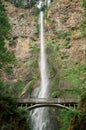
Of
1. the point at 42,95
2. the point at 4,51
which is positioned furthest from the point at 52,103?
the point at 42,95

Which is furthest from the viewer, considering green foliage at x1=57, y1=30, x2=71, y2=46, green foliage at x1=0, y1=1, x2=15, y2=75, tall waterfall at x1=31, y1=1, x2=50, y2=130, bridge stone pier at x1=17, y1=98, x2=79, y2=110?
green foliage at x1=57, y1=30, x2=71, y2=46

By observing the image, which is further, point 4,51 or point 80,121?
point 4,51

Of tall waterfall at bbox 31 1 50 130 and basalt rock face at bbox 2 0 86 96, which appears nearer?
tall waterfall at bbox 31 1 50 130

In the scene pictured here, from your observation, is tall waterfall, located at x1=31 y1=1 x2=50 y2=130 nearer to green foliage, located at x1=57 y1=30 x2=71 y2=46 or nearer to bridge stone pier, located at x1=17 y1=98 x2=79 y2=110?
green foliage, located at x1=57 y1=30 x2=71 y2=46

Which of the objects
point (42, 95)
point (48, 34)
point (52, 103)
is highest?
point (48, 34)

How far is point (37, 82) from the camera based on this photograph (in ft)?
123

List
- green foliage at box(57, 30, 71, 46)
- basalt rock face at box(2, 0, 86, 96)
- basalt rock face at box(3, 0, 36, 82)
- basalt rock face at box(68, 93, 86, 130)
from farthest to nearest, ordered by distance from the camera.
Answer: green foliage at box(57, 30, 71, 46) < basalt rock face at box(3, 0, 36, 82) < basalt rock face at box(2, 0, 86, 96) < basalt rock face at box(68, 93, 86, 130)

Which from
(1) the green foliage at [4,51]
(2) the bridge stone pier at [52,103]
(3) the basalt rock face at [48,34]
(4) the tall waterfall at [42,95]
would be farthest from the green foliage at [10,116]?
(3) the basalt rock face at [48,34]

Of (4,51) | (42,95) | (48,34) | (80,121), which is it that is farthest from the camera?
(48,34)

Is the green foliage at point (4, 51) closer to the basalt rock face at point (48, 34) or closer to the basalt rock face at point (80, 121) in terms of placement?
the basalt rock face at point (80, 121)

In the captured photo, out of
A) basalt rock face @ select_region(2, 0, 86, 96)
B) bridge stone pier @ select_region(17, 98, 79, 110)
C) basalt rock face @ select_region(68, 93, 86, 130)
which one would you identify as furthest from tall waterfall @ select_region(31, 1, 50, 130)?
basalt rock face @ select_region(68, 93, 86, 130)

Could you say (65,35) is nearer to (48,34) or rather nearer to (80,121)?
(48,34)

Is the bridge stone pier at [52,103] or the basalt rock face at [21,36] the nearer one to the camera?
the bridge stone pier at [52,103]

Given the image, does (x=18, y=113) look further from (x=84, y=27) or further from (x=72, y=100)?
(x=84, y=27)
